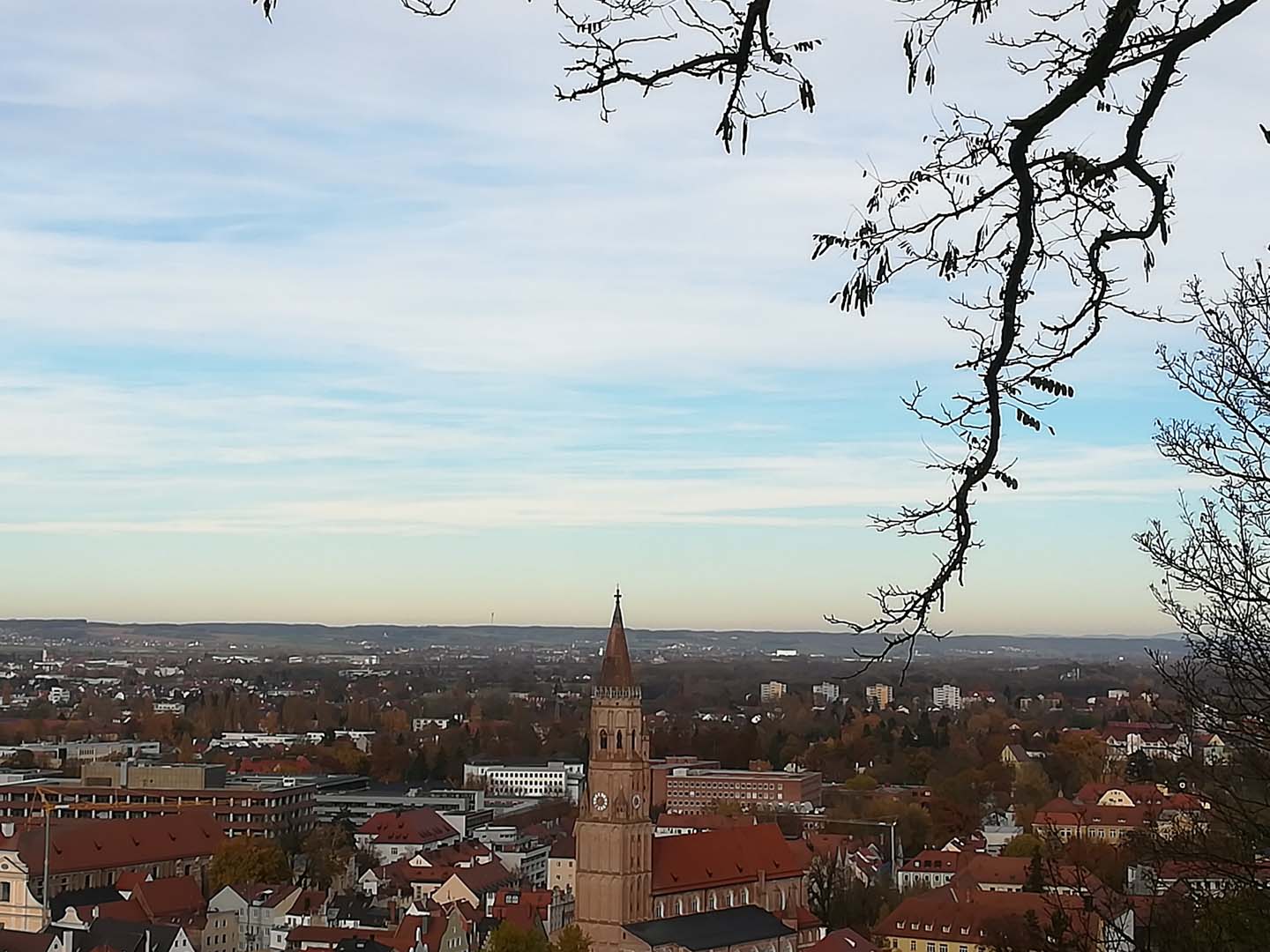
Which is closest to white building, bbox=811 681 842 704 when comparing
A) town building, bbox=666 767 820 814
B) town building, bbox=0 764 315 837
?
town building, bbox=666 767 820 814

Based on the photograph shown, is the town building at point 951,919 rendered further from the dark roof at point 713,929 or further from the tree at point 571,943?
the tree at point 571,943

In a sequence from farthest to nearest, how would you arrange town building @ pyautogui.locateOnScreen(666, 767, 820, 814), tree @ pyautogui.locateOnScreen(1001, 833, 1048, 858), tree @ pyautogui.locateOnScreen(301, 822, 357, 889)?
1. town building @ pyautogui.locateOnScreen(666, 767, 820, 814)
2. tree @ pyautogui.locateOnScreen(301, 822, 357, 889)
3. tree @ pyautogui.locateOnScreen(1001, 833, 1048, 858)

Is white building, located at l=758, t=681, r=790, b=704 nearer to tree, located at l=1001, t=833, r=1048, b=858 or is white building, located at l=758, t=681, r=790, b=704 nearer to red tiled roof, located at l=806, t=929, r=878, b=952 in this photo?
tree, located at l=1001, t=833, r=1048, b=858

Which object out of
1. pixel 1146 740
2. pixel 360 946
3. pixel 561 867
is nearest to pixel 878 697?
pixel 561 867

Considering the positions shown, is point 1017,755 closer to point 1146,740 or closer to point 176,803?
point 176,803

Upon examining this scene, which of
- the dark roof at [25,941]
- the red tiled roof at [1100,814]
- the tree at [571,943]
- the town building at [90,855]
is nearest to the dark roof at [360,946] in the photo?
the tree at [571,943]

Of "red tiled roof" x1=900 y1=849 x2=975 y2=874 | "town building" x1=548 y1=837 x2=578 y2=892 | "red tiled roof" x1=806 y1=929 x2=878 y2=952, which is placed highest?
"red tiled roof" x1=806 y1=929 x2=878 y2=952
